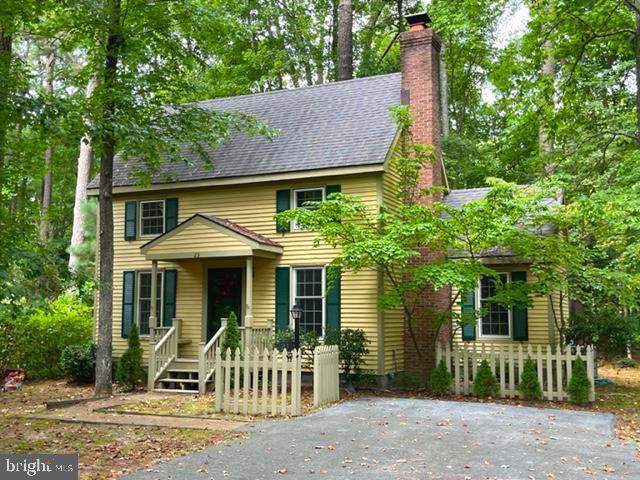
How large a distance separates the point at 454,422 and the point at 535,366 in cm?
364

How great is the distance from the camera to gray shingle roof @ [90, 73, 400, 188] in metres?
14.7

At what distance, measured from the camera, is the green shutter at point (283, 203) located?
1490 centimetres

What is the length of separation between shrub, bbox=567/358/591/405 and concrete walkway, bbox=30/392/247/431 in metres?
6.31

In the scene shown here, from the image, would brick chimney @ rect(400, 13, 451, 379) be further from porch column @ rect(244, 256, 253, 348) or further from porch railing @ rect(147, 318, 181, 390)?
porch railing @ rect(147, 318, 181, 390)

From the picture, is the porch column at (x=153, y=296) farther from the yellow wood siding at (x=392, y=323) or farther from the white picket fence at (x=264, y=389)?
the yellow wood siding at (x=392, y=323)

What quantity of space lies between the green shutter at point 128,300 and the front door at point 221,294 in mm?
2251

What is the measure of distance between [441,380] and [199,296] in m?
6.44

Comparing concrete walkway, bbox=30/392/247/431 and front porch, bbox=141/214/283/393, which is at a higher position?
front porch, bbox=141/214/283/393

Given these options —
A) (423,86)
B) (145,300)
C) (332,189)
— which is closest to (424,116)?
(423,86)

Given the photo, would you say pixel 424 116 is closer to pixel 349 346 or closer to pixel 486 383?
pixel 349 346

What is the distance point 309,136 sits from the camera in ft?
52.1

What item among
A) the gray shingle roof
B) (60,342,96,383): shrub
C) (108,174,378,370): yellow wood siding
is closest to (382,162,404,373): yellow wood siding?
(108,174,378,370): yellow wood siding

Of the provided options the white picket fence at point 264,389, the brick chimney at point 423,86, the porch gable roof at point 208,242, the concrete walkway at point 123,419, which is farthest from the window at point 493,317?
the concrete walkway at point 123,419

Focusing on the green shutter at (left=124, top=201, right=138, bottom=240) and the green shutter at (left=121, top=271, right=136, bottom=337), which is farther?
the green shutter at (left=124, top=201, right=138, bottom=240)
